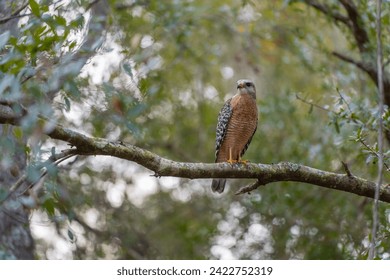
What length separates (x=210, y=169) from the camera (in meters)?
5.42

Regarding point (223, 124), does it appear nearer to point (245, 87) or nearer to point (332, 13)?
point (245, 87)

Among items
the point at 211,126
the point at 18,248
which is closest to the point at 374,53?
the point at 211,126

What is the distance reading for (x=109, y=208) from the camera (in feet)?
31.6

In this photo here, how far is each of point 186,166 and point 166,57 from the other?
586cm

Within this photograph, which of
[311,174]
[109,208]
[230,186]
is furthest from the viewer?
[230,186]

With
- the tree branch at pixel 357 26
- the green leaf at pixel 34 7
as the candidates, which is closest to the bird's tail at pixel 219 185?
the tree branch at pixel 357 26

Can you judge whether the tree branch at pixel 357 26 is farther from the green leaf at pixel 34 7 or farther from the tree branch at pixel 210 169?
the green leaf at pixel 34 7

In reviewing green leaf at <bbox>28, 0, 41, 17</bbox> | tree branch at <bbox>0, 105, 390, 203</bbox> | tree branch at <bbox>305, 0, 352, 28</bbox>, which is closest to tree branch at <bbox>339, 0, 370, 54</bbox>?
tree branch at <bbox>305, 0, 352, 28</bbox>

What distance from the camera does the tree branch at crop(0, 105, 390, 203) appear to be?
4.74 meters

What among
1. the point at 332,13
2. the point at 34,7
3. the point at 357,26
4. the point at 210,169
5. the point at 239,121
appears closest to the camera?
Answer: the point at 34,7

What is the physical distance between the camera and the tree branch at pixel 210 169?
4.74 m

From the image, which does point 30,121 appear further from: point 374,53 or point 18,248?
point 374,53

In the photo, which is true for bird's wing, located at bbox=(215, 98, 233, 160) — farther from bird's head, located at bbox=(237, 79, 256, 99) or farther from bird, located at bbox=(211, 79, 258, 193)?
bird's head, located at bbox=(237, 79, 256, 99)

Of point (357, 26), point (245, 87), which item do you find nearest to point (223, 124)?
point (245, 87)
